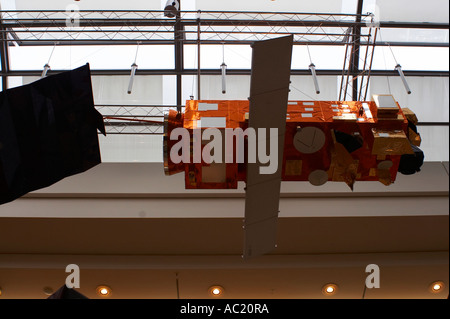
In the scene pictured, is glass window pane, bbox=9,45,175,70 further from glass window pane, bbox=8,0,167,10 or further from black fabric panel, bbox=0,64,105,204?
black fabric panel, bbox=0,64,105,204

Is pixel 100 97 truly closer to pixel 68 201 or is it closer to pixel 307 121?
pixel 68 201

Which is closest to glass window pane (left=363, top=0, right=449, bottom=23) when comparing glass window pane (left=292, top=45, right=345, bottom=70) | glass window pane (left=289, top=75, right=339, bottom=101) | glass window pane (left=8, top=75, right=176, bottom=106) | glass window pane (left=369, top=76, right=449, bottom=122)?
glass window pane (left=292, top=45, right=345, bottom=70)

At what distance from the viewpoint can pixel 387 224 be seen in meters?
8.26

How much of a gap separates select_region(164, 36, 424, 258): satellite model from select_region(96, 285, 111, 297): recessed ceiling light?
5.58 m

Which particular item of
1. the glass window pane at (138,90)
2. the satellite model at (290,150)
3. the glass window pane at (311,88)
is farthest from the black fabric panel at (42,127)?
the glass window pane at (311,88)

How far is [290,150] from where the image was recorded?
450 centimetres

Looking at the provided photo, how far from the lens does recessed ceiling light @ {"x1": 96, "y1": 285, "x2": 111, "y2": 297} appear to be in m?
9.15

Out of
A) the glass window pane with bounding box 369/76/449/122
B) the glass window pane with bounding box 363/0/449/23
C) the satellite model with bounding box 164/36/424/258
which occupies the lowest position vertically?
the satellite model with bounding box 164/36/424/258

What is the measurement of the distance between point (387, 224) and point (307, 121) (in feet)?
15.4

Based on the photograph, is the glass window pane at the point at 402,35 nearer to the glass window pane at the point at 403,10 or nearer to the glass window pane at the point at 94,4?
the glass window pane at the point at 403,10

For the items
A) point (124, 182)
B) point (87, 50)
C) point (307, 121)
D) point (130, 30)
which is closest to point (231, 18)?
point (130, 30)

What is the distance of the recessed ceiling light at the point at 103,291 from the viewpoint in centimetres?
915

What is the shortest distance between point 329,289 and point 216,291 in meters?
2.38

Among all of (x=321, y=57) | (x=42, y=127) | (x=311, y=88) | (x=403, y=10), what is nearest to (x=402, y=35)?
(x=403, y=10)
